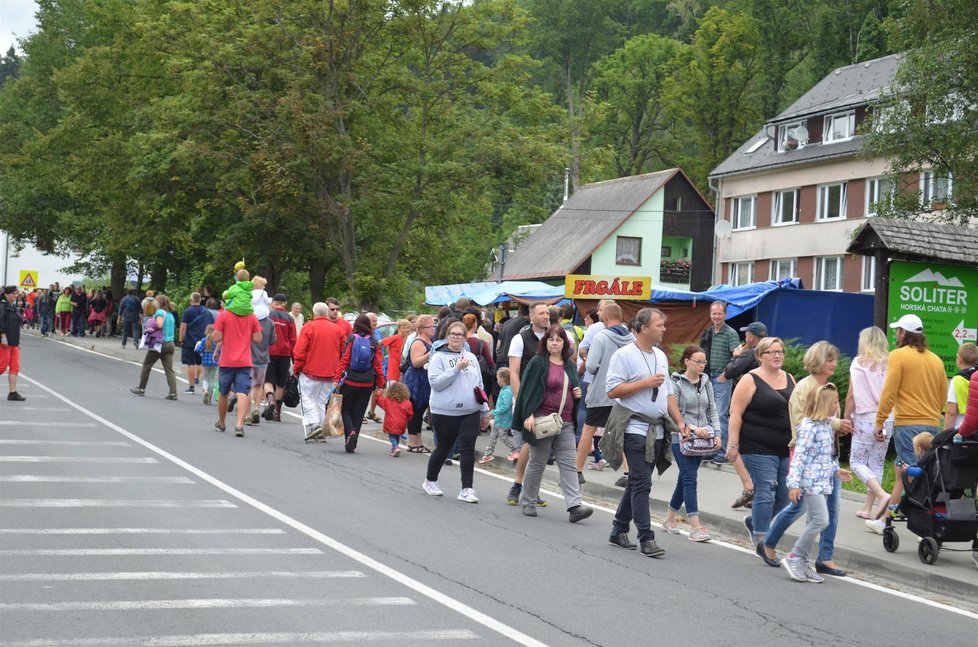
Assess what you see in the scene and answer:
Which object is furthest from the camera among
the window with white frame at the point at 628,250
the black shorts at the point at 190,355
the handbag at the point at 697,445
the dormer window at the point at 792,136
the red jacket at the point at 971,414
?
the window with white frame at the point at 628,250

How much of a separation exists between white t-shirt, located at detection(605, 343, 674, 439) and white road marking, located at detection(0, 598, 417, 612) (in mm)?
3131

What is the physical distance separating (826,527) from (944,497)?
1086 millimetres

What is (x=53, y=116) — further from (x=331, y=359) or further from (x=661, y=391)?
(x=661, y=391)

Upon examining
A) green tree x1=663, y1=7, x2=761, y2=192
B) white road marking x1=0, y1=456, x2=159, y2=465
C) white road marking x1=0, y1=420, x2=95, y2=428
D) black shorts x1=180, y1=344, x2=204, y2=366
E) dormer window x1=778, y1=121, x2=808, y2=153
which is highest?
green tree x1=663, y1=7, x2=761, y2=192

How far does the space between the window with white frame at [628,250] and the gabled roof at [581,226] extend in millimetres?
1268

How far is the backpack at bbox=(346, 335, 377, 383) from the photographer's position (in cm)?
1585

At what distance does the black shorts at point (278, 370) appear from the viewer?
19547mm

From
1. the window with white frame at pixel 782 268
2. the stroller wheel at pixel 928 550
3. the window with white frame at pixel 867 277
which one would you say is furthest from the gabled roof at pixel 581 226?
the stroller wheel at pixel 928 550

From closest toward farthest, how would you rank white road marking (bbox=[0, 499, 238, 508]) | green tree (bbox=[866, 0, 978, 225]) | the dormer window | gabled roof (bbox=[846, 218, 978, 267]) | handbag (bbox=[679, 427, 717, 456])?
1. handbag (bbox=[679, 427, 717, 456])
2. white road marking (bbox=[0, 499, 238, 508])
3. gabled roof (bbox=[846, 218, 978, 267])
4. green tree (bbox=[866, 0, 978, 225])
5. the dormer window

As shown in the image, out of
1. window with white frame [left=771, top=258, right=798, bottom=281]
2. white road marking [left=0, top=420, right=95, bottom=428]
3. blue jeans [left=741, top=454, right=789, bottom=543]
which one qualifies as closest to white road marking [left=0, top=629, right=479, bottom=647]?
blue jeans [left=741, top=454, right=789, bottom=543]

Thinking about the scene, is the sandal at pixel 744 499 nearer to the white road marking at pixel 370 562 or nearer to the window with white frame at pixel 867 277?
the white road marking at pixel 370 562

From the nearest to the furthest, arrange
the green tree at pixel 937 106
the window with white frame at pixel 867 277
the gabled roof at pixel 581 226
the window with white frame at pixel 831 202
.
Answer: the green tree at pixel 937 106 → the window with white frame at pixel 867 277 → the window with white frame at pixel 831 202 → the gabled roof at pixel 581 226

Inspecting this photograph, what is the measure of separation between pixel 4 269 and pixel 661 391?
6821 cm

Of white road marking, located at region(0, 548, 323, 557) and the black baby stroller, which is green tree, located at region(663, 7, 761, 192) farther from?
white road marking, located at region(0, 548, 323, 557)
